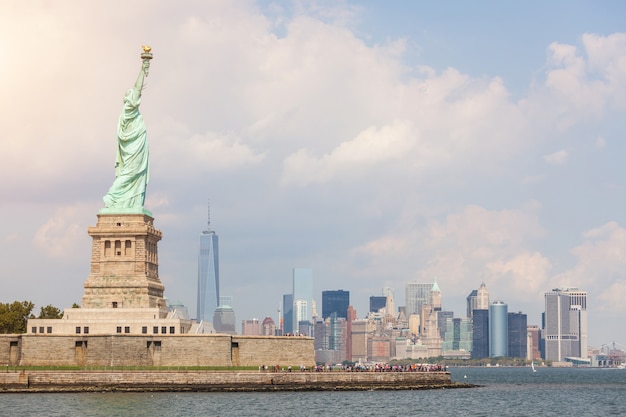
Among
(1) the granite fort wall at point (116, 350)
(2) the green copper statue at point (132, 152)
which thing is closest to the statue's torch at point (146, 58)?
(2) the green copper statue at point (132, 152)

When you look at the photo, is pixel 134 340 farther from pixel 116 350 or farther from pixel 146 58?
pixel 146 58

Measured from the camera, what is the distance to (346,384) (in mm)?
98625

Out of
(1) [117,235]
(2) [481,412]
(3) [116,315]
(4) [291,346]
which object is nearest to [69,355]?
(3) [116,315]

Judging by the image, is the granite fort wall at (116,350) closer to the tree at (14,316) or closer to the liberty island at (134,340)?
Result: the liberty island at (134,340)

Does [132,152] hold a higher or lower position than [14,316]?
higher

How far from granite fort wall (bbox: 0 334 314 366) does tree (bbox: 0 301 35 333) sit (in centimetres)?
1470

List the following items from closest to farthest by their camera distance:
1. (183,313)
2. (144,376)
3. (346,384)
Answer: (144,376), (346,384), (183,313)

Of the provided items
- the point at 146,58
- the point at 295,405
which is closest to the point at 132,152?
the point at 146,58

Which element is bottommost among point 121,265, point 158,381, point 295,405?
point 295,405

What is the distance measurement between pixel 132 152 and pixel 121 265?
1049 centimetres

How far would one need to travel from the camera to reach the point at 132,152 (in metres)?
103

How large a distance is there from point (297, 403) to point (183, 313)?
2503 centimetres

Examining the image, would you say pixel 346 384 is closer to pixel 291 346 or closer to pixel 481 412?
pixel 291 346

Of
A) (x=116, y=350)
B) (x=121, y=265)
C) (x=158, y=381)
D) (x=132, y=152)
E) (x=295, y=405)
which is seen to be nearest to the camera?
(x=295, y=405)
